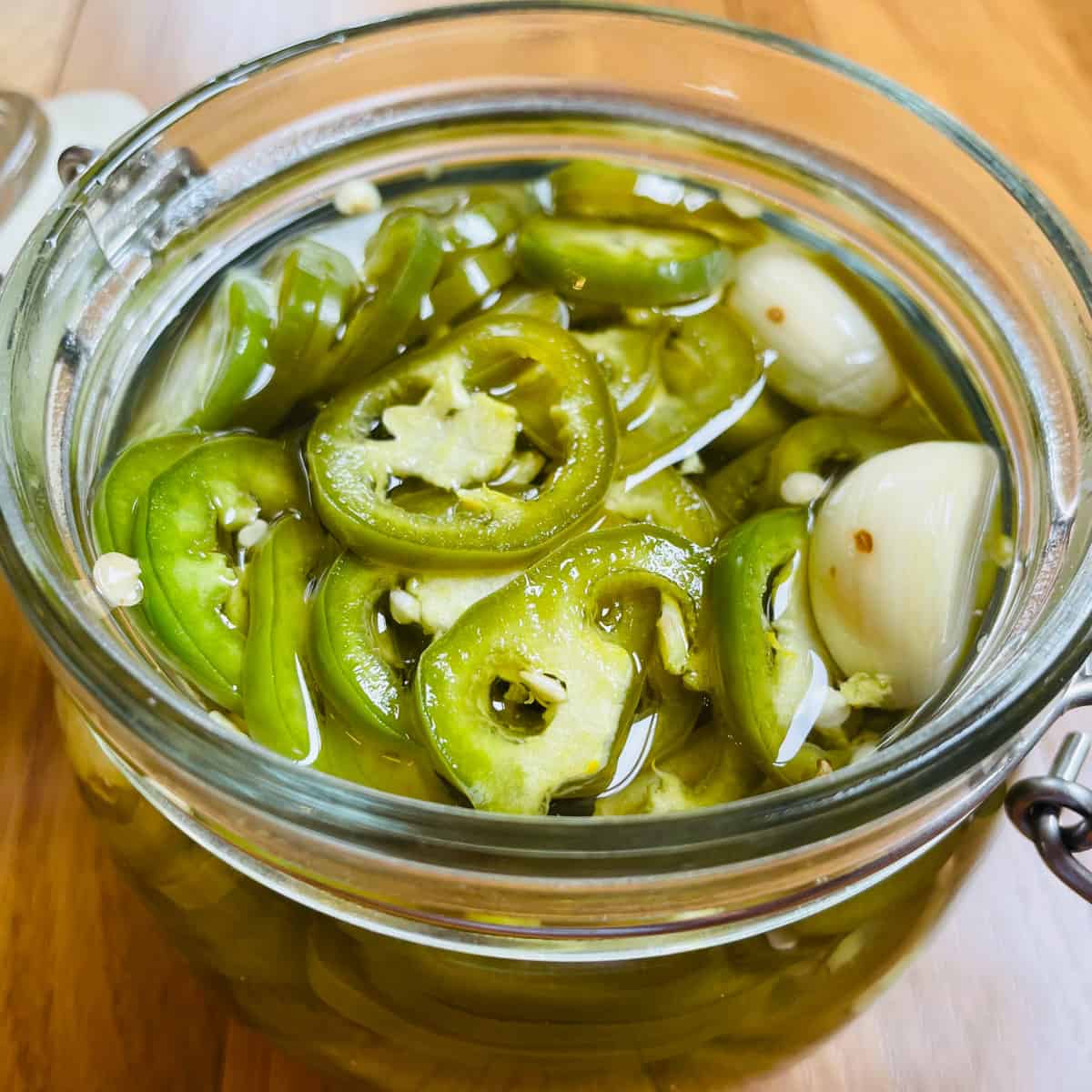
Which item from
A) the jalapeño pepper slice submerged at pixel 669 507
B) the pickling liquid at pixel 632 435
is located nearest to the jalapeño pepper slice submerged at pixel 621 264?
the pickling liquid at pixel 632 435

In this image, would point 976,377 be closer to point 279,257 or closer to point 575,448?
point 575,448

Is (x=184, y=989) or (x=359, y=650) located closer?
(x=359, y=650)

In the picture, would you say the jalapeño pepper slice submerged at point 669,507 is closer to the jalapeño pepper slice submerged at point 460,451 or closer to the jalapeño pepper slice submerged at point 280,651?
the jalapeño pepper slice submerged at point 460,451

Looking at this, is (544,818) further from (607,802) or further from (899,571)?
(899,571)

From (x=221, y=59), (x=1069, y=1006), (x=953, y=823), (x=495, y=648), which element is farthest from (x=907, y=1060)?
(x=221, y=59)

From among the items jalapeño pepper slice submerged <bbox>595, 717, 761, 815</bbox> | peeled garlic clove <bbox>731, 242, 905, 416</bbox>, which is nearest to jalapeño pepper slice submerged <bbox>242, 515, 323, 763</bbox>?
jalapeño pepper slice submerged <bbox>595, 717, 761, 815</bbox>

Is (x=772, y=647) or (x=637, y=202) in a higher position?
(x=637, y=202)

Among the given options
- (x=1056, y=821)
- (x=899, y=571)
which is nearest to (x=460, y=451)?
(x=899, y=571)
